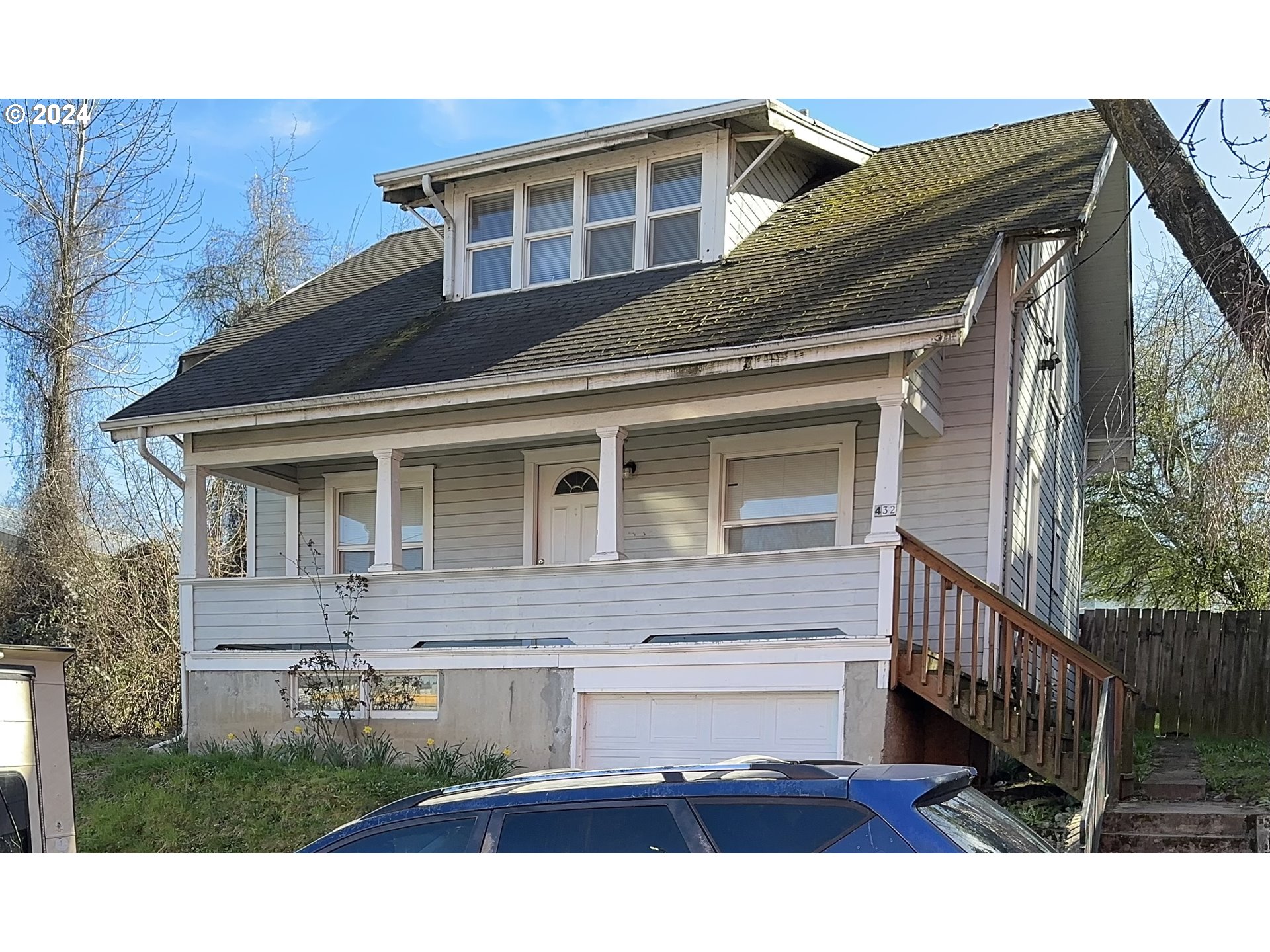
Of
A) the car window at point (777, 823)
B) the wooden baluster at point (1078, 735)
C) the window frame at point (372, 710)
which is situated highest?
the car window at point (777, 823)

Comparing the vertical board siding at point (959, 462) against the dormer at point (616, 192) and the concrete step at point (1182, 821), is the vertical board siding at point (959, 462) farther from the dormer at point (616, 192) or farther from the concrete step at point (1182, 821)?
the concrete step at point (1182, 821)

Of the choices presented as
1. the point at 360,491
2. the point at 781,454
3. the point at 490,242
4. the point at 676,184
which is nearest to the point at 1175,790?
the point at 781,454

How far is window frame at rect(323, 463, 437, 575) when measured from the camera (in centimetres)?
1442

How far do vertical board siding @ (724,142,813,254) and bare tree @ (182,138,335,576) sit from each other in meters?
8.48

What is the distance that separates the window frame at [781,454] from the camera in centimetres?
1202

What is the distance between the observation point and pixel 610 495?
11.2 metres

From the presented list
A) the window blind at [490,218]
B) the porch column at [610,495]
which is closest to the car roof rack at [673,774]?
the porch column at [610,495]

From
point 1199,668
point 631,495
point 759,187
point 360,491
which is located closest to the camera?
point 631,495

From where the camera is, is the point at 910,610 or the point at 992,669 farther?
the point at 910,610

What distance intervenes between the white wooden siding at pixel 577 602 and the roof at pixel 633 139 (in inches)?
176

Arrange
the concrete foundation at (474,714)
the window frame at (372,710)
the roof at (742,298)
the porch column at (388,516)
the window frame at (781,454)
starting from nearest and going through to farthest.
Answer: the roof at (742,298) < the concrete foundation at (474,714) < the window frame at (372,710) < the window frame at (781,454) < the porch column at (388,516)

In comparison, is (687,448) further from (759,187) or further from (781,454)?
(759,187)

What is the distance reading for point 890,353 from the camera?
33.1 ft

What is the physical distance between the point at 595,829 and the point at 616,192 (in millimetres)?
9899
